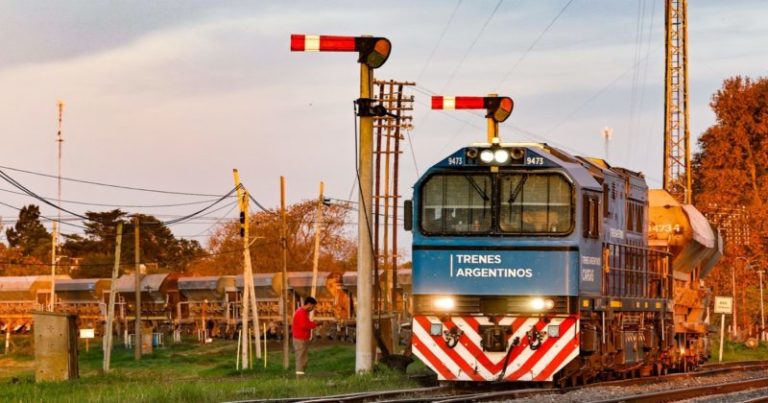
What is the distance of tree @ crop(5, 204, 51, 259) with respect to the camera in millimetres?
147625

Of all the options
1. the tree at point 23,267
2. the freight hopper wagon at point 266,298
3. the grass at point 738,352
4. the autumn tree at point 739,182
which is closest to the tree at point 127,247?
the tree at point 23,267

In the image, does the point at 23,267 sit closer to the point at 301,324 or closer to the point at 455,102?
the point at 455,102

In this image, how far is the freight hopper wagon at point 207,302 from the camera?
8338cm

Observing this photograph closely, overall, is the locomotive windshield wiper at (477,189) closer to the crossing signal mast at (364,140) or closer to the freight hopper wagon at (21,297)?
the crossing signal mast at (364,140)

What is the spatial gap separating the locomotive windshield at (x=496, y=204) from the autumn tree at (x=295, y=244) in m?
83.5

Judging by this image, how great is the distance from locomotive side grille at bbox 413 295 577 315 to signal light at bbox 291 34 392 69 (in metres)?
6.13

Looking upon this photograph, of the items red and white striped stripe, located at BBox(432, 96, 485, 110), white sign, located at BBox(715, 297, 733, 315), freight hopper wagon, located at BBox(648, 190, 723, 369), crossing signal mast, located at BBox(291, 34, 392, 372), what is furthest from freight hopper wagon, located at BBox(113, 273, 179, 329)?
crossing signal mast, located at BBox(291, 34, 392, 372)

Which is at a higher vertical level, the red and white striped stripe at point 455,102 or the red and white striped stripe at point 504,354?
the red and white striped stripe at point 455,102

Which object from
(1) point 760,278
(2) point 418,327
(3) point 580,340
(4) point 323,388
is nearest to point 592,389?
(3) point 580,340

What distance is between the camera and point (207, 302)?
279 feet

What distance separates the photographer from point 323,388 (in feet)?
70.4

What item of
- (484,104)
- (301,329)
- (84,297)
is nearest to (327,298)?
(84,297)

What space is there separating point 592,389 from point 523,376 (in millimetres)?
1627

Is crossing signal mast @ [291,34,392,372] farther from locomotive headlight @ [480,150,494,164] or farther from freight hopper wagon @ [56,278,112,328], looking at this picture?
freight hopper wagon @ [56,278,112,328]
